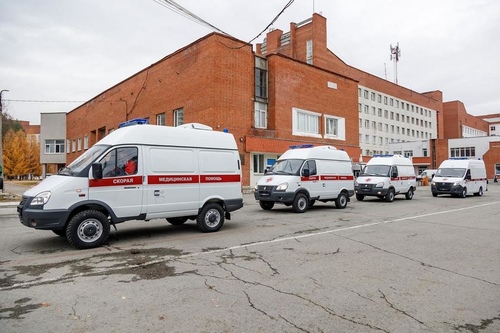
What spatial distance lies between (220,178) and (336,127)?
99.2 ft

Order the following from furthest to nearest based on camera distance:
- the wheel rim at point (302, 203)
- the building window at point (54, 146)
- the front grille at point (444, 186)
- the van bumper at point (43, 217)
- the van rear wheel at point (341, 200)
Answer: the building window at point (54, 146)
the front grille at point (444, 186)
the van rear wheel at point (341, 200)
the wheel rim at point (302, 203)
the van bumper at point (43, 217)

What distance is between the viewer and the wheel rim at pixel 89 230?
7.17m

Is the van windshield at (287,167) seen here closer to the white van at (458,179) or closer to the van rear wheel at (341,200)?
the van rear wheel at (341,200)

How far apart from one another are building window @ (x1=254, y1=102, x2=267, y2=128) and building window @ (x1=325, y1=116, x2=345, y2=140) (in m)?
8.62

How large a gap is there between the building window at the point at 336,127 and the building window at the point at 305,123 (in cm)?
202

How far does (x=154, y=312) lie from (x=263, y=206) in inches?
420

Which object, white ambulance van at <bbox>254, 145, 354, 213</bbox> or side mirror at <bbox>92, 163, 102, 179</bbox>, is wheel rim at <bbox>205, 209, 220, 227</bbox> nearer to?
side mirror at <bbox>92, 163, 102, 179</bbox>

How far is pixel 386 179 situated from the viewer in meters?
18.9

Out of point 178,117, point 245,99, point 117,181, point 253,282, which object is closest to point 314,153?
point 117,181

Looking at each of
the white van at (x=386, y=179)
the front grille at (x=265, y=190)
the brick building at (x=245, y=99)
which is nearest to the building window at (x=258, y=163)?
the brick building at (x=245, y=99)

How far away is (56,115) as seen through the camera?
58156 millimetres

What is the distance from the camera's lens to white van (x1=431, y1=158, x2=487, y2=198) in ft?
72.5

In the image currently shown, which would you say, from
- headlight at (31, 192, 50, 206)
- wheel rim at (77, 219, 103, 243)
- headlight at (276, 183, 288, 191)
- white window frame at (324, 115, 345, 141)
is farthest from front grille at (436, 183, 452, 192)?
headlight at (31, 192, 50, 206)

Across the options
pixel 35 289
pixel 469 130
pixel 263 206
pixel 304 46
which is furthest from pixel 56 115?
pixel 469 130
